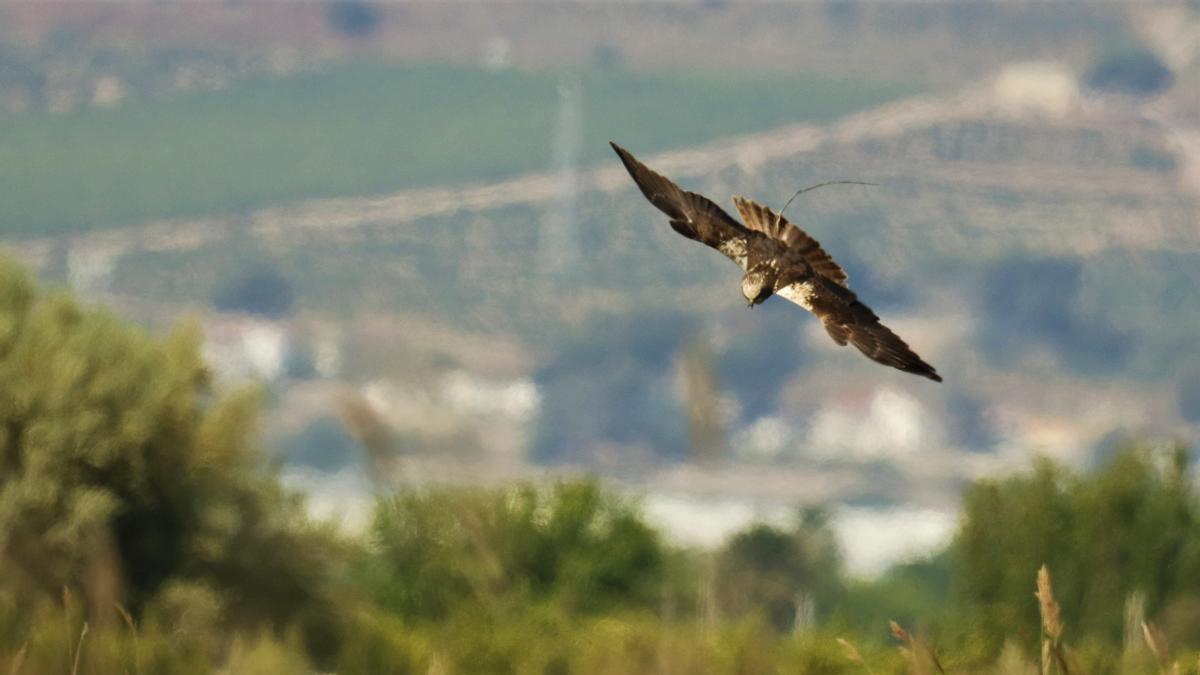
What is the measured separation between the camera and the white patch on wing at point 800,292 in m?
7.84

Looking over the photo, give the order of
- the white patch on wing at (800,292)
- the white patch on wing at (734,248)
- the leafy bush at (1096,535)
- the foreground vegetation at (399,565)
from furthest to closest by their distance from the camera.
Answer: the leafy bush at (1096,535), the foreground vegetation at (399,565), the white patch on wing at (734,248), the white patch on wing at (800,292)

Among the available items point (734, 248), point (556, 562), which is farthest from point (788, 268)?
point (556, 562)

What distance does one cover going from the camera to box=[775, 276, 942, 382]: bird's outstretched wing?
768cm

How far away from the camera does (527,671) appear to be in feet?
88.1

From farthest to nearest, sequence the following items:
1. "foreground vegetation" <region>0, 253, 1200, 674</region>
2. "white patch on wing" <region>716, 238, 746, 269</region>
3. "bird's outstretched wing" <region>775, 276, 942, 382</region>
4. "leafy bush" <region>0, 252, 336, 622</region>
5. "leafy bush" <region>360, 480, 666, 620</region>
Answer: "leafy bush" <region>360, 480, 666, 620</region> → "leafy bush" <region>0, 252, 336, 622</region> → "foreground vegetation" <region>0, 253, 1200, 674</region> → "white patch on wing" <region>716, 238, 746, 269</region> → "bird's outstretched wing" <region>775, 276, 942, 382</region>

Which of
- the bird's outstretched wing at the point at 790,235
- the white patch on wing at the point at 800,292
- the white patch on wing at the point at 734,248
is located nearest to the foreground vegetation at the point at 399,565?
the white patch on wing at the point at 800,292

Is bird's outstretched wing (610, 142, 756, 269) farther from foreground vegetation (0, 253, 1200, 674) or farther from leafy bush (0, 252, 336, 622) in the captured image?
leafy bush (0, 252, 336, 622)

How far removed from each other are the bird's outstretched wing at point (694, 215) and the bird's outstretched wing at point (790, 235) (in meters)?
0.06

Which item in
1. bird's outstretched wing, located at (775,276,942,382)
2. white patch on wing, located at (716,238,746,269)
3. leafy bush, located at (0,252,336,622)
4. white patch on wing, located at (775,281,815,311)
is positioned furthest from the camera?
leafy bush, located at (0,252,336,622)

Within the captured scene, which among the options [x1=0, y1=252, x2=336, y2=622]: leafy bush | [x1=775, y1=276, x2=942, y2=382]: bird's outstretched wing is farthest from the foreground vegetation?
[x1=775, y1=276, x2=942, y2=382]: bird's outstretched wing

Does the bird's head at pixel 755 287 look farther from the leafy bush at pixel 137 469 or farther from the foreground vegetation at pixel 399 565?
the leafy bush at pixel 137 469

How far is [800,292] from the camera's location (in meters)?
7.85

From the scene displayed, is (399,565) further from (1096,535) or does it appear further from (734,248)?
(734,248)

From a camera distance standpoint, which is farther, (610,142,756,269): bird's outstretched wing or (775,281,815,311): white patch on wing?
(610,142,756,269): bird's outstretched wing
